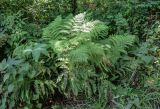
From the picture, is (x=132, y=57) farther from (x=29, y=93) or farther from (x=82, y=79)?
(x=29, y=93)

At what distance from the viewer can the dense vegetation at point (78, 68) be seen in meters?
4.71

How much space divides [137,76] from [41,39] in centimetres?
161

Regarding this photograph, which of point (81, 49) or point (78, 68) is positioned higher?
point (81, 49)

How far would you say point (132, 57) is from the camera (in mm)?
5145

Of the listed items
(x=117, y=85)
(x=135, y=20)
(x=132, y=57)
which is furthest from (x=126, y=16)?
(x=117, y=85)

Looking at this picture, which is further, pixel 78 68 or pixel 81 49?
pixel 78 68

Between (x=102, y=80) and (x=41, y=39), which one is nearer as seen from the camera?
(x=102, y=80)

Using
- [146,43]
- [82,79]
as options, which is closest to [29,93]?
[82,79]

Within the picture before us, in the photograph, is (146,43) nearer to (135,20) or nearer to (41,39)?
(135,20)

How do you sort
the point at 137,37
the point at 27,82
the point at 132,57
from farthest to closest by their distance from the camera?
the point at 137,37 → the point at 132,57 → the point at 27,82

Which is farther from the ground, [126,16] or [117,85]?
[126,16]

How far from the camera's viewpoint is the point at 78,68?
4.84m

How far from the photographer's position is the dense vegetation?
471cm

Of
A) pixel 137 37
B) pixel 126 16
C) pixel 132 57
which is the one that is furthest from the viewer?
pixel 126 16
